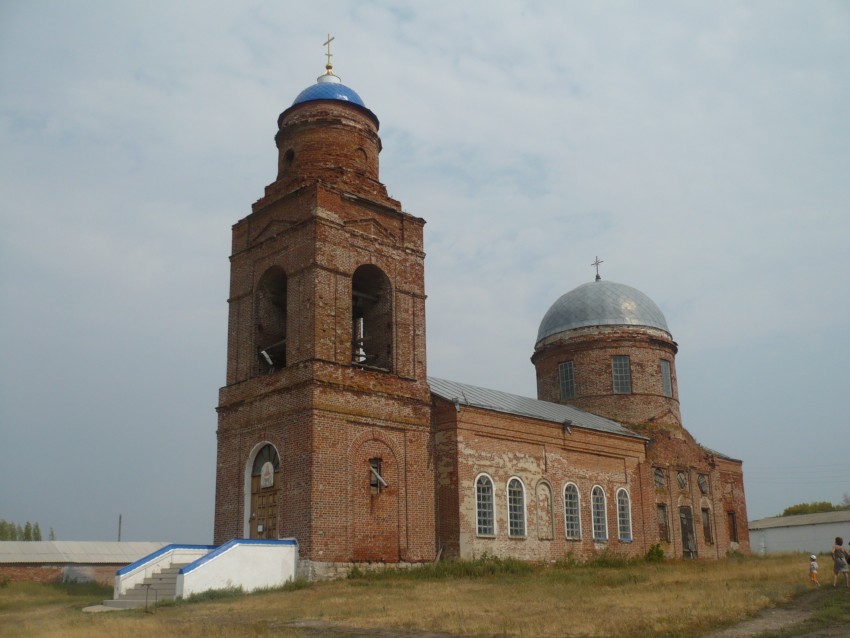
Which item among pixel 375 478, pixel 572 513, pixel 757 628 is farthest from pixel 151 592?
pixel 572 513

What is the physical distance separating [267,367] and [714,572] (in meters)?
13.4

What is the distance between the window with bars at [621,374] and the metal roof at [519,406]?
1675 millimetres

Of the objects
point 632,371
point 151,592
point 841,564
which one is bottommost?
point 151,592

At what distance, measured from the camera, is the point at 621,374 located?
115 ft

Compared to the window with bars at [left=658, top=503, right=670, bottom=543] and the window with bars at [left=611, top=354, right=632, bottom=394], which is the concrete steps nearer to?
the window with bars at [left=658, top=503, right=670, bottom=543]

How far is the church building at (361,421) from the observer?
2191 centimetres

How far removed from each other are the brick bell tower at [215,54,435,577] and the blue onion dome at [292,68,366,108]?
0.06m

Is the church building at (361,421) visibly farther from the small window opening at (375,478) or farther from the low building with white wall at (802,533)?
the low building with white wall at (802,533)

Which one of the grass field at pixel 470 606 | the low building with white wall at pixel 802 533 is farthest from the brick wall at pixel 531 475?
the low building with white wall at pixel 802 533

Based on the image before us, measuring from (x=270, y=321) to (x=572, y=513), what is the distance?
11.4 m

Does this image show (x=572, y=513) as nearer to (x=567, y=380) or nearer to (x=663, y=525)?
(x=663, y=525)

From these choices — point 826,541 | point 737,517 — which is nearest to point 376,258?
point 737,517

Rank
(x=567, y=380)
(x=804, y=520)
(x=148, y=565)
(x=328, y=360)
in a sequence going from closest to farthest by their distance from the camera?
(x=148, y=565) → (x=328, y=360) → (x=567, y=380) → (x=804, y=520)

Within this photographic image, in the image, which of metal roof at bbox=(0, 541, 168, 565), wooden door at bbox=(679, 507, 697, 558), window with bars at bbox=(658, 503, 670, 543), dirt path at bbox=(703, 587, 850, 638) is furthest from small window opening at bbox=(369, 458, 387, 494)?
metal roof at bbox=(0, 541, 168, 565)
